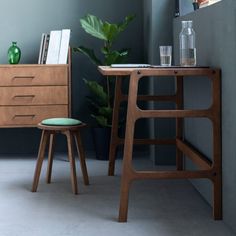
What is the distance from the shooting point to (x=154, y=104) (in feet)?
13.9

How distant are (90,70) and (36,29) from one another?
571 mm

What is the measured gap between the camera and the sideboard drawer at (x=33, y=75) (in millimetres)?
4395

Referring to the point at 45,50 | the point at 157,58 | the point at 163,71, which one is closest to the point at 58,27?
the point at 45,50

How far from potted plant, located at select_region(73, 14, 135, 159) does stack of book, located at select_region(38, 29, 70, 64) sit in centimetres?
11

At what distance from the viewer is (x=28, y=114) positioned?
4430 millimetres

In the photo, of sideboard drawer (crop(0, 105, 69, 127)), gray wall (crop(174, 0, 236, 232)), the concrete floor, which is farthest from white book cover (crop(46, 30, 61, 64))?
gray wall (crop(174, 0, 236, 232))

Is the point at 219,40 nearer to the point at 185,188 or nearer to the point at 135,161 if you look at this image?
the point at 185,188

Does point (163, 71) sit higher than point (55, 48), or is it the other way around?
point (55, 48)

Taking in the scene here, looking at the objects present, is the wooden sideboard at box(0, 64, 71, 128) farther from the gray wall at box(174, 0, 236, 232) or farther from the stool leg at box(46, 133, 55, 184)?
the gray wall at box(174, 0, 236, 232)

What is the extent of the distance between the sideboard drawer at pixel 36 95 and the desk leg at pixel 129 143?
1.70 metres

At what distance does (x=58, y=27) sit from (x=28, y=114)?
0.85 m

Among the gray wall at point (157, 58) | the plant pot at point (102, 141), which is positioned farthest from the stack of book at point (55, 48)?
the gray wall at point (157, 58)

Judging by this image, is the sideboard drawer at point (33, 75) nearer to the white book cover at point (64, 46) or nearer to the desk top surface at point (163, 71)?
the white book cover at point (64, 46)

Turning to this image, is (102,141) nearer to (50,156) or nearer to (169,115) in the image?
(50,156)
